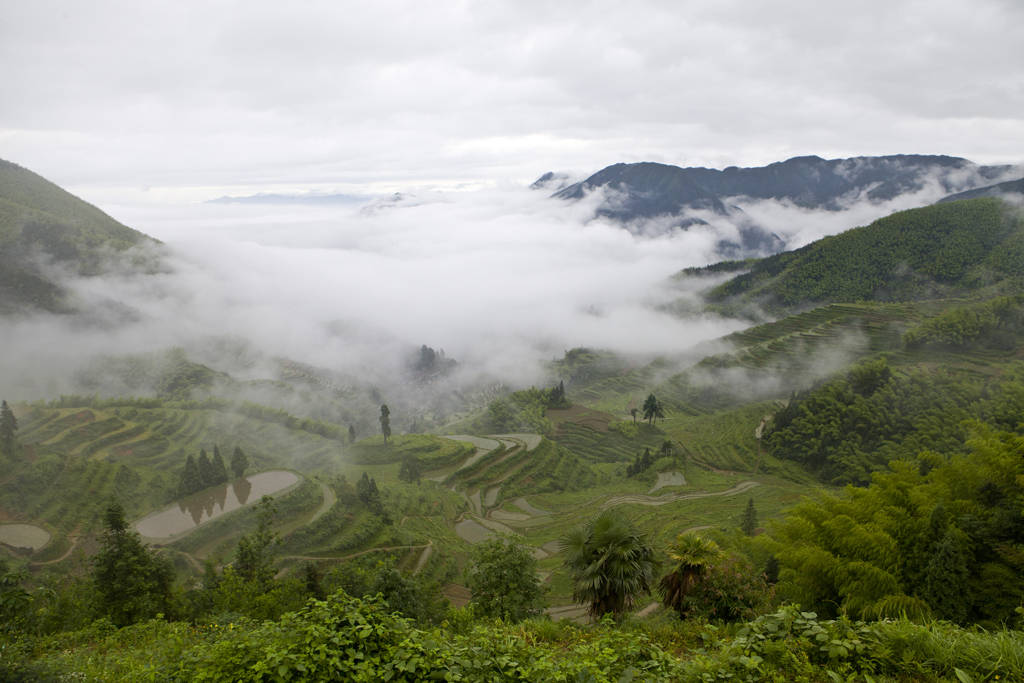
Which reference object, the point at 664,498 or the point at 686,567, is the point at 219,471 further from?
the point at 664,498

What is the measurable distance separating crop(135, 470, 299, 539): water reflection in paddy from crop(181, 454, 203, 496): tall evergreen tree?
→ 4.46 ft

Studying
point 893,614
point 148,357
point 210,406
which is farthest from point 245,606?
point 148,357

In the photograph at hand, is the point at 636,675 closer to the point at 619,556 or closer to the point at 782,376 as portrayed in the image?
the point at 619,556

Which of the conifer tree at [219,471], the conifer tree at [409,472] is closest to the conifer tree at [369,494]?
the conifer tree at [409,472]

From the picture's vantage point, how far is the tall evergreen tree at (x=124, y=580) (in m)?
34.4

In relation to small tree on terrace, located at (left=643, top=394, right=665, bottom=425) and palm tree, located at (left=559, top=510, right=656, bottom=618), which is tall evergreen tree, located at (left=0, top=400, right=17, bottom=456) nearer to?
palm tree, located at (left=559, top=510, right=656, bottom=618)

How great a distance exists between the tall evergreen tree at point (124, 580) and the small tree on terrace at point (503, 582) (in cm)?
2479

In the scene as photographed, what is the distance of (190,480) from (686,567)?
83.1 m

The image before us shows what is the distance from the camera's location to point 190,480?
256ft

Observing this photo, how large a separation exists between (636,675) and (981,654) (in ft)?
19.4

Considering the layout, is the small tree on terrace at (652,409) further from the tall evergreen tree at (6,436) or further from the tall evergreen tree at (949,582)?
the tall evergreen tree at (6,436)

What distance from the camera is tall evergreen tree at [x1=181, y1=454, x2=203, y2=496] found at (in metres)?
77.8

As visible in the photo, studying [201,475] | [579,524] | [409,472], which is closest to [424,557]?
[579,524]

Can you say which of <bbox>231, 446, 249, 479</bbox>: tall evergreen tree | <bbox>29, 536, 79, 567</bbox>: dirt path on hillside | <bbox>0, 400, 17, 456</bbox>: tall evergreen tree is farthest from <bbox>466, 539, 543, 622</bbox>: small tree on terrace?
<bbox>0, 400, 17, 456</bbox>: tall evergreen tree
